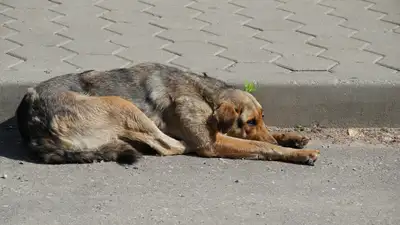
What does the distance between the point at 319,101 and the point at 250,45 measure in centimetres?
121

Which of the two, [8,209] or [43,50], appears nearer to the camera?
[8,209]

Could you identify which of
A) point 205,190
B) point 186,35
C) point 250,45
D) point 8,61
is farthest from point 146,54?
point 205,190

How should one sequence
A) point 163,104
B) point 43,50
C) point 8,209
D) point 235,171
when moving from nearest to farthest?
1. point 8,209
2. point 235,171
3. point 163,104
4. point 43,50

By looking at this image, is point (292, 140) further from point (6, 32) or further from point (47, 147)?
point (6, 32)

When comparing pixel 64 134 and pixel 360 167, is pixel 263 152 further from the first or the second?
pixel 64 134

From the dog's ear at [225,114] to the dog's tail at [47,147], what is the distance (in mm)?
678

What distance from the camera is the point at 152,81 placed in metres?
6.66

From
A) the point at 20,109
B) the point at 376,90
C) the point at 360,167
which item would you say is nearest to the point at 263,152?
the point at 360,167

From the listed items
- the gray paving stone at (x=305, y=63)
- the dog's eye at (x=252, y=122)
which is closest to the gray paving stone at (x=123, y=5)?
the gray paving stone at (x=305, y=63)

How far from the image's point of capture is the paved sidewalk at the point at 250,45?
6.96 metres

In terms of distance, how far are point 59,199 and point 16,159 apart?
2.76 feet

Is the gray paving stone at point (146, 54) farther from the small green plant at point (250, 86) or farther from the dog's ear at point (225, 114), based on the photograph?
the dog's ear at point (225, 114)

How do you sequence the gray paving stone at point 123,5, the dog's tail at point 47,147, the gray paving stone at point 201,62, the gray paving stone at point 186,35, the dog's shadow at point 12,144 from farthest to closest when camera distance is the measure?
the gray paving stone at point 123,5
the gray paving stone at point 186,35
the gray paving stone at point 201,62
the dog's shadow at point 12,144
the dog's tail at point 47,147

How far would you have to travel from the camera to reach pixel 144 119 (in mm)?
6438
